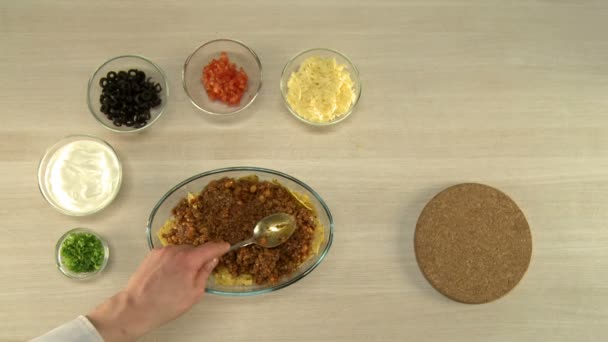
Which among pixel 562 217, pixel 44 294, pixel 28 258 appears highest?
pixel 28 258

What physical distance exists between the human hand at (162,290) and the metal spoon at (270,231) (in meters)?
0.10

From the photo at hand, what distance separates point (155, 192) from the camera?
6.37 ft

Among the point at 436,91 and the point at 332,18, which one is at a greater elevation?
the point at 332,18

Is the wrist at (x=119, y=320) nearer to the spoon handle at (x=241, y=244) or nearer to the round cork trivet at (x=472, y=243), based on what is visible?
the spoon handle at (x=241, y=244)

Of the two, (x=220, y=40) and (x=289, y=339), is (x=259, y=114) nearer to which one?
(x=220, y=40)

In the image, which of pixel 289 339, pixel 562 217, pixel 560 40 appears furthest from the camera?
pixel 560 40

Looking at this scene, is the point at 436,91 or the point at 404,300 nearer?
the point at 404,300

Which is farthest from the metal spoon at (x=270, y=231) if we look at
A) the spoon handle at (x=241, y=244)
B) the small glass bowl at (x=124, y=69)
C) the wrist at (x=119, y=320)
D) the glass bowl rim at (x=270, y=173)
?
the small glass bowl at (x=124, y=69)

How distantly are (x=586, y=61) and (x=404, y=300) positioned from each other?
131cm

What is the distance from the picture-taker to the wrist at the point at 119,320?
160cm

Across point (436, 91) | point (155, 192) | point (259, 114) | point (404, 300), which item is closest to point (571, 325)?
point (404, 300)

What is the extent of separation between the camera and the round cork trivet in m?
1.83

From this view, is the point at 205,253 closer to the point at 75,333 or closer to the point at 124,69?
the point at 75,333

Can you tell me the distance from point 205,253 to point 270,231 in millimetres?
240
